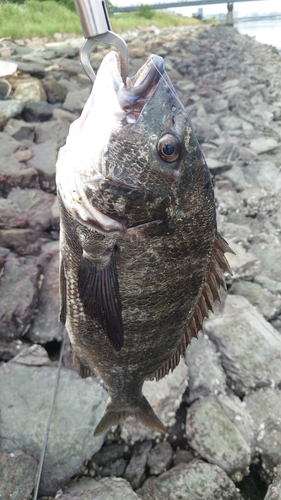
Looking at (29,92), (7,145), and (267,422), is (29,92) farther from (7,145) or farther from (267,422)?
(267,422)

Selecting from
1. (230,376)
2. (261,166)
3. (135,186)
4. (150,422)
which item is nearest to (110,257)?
(135,186)

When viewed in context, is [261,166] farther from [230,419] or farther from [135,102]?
[135,102]

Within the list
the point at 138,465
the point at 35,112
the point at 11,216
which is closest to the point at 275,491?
the point at 138,465

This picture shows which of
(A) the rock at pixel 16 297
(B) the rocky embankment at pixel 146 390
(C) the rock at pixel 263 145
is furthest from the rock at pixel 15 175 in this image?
(C) the rock at pixel 263 145

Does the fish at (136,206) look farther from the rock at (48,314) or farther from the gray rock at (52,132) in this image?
the gray rock at (52,132)

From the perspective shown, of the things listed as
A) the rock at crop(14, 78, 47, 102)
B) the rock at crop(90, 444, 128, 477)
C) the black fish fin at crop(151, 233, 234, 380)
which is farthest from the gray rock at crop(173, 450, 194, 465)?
the rock at crop(14, 78, 47, 102)
